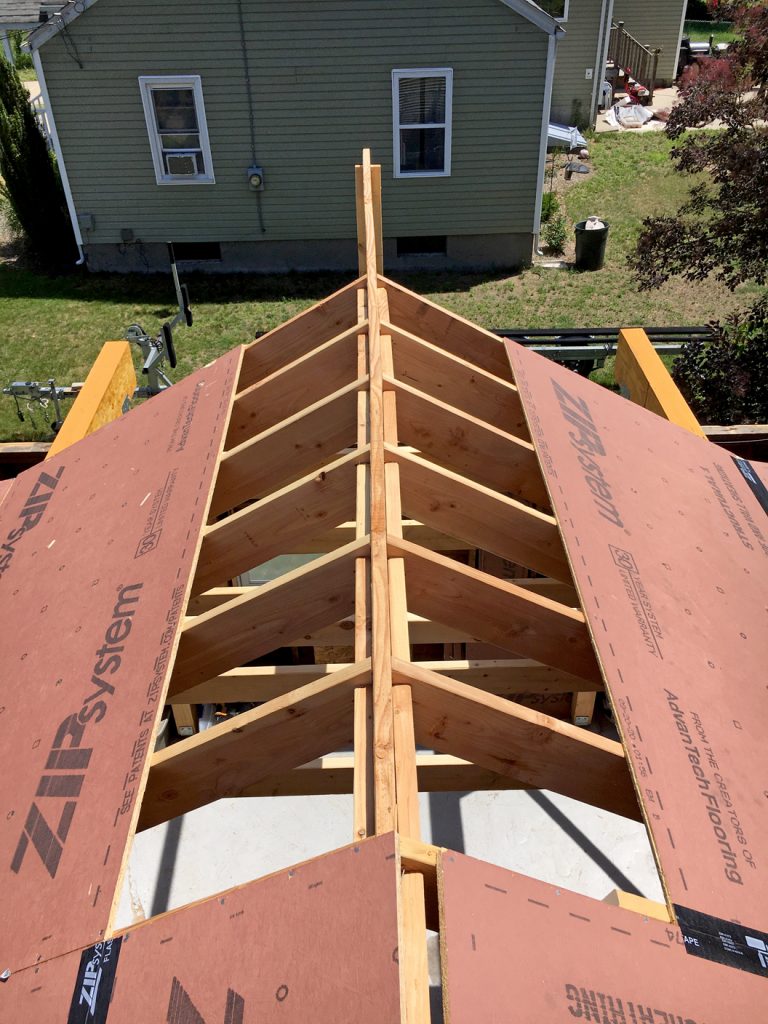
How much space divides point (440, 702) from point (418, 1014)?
111cm

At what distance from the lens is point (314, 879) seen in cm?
231

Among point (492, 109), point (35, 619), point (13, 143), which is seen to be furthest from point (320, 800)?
point (13, 143)

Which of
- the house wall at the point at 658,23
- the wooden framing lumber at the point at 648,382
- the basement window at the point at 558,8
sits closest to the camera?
the wooden framing lumber at the point at 648,382

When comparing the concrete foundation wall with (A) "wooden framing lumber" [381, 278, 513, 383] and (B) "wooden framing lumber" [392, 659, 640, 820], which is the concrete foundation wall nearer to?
(A) "wooden framing lumber" [381, 278, 513, 383]

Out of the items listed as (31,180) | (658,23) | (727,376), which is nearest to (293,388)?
(727,376)

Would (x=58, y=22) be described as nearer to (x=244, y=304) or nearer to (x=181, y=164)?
(x=181, y=164)

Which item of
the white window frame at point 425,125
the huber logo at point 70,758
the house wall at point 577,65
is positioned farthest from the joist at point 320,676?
the house wall at point 577,65

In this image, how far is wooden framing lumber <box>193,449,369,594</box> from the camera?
408cm

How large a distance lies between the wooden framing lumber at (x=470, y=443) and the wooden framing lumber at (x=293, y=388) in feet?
2.53

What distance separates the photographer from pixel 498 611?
3607 millimetres

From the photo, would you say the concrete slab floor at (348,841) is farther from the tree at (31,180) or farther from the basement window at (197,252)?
the tree at (31,180)

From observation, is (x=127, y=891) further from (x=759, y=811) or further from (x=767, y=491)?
(x=767, y=491)

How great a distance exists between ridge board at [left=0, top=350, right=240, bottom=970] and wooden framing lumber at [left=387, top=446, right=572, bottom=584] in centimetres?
112

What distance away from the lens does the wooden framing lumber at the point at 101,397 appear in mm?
6117
